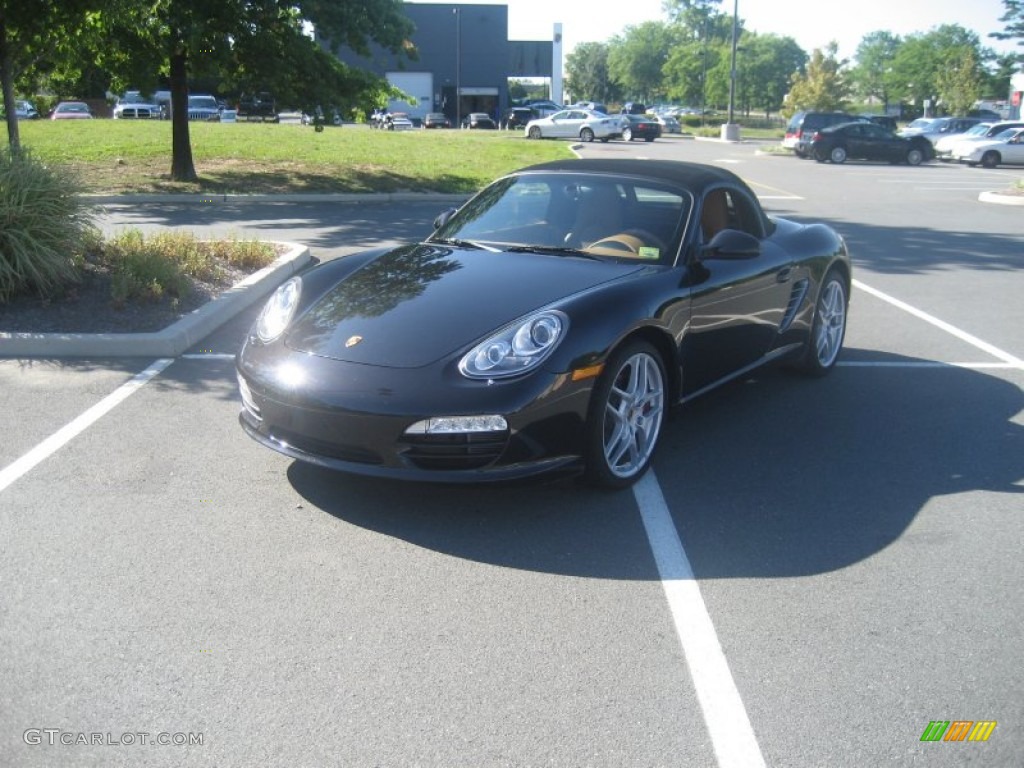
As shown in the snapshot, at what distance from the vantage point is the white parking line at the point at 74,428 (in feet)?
16.0

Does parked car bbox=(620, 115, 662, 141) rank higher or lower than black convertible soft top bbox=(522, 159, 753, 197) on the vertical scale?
higher

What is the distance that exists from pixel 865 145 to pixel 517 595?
107 feet

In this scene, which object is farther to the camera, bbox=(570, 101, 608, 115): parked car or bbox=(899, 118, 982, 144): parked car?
bbox=(570, 101, 608, 115): parked car

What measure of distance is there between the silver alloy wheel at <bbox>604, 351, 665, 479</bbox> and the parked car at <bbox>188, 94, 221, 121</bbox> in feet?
171

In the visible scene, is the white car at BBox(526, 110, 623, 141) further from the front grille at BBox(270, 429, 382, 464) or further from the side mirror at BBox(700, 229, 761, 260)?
the front grille at BBox(270, 429, 382, 464)

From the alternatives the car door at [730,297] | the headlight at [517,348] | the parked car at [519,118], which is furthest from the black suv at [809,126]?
the headlight at [517,348]

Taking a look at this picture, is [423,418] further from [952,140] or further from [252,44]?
[952,140]

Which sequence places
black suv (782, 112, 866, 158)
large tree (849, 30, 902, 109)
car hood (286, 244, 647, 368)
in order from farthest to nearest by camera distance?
large tree (849, 30, 902, 109), black suv (782, 112, 866, 158), car hood (286, 244, 647, 368)

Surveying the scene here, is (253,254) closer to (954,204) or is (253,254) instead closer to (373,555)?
(373,555)

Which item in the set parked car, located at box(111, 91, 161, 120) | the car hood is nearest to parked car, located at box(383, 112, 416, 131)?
parked car, located at box(111, 91, 161, 120)

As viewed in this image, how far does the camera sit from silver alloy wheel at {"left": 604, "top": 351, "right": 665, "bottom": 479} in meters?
4.63

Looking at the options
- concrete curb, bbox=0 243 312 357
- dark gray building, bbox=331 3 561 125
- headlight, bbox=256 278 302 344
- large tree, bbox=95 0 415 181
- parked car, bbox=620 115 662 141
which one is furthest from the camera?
dark gray building, bbox=331 3 561 125

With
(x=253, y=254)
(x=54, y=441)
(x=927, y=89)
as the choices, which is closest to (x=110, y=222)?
(x=253, y=254)
